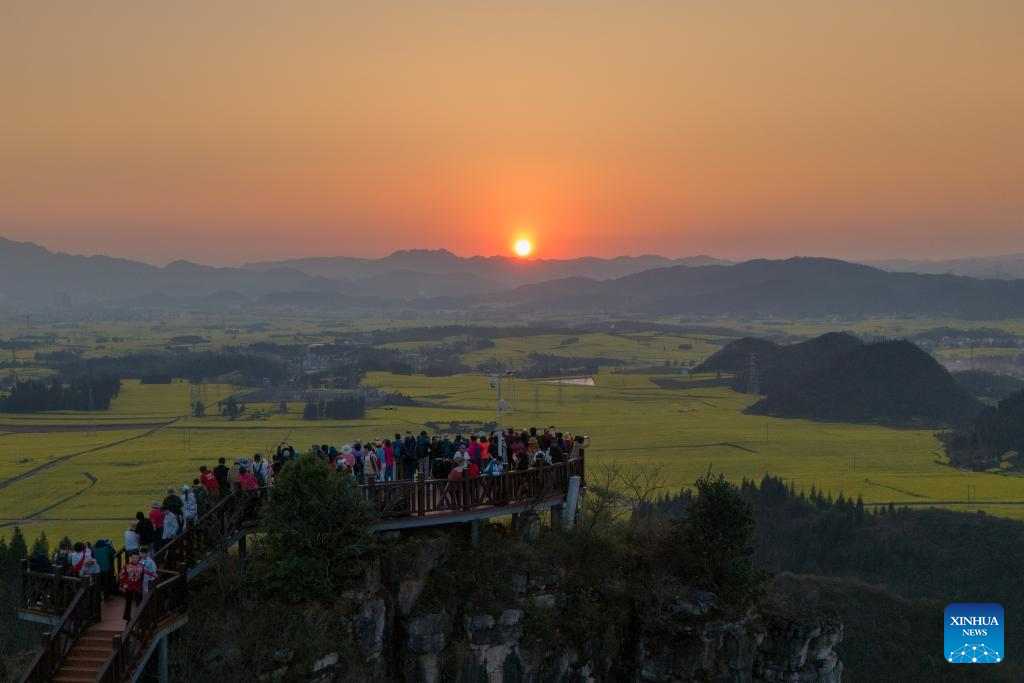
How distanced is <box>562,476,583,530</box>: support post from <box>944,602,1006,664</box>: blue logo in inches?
1298

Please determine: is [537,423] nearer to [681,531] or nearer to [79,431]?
[79,431]

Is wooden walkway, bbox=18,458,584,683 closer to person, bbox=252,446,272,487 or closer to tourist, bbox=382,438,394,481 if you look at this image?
person, bbox=252,446,272,487

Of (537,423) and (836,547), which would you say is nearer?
(836,547)

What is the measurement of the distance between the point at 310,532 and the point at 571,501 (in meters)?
8.66

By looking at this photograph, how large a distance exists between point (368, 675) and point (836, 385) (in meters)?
177

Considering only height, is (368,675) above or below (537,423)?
above

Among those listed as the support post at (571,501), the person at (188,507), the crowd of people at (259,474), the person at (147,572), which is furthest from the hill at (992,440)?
the person at (147,572)

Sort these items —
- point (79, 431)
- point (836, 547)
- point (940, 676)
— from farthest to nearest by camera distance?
point (79, 431) < point (836, 547) < point (940, 676)

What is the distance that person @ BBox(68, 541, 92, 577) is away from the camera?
20.6 m

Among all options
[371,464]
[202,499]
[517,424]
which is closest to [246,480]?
[202,499]

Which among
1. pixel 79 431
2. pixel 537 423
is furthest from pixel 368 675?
pixel 79 431

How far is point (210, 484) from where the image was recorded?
23562mm

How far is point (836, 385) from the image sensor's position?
184 metres

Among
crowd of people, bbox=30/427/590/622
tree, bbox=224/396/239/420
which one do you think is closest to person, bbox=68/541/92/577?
crowd of people, bbox=30/427/590/622
